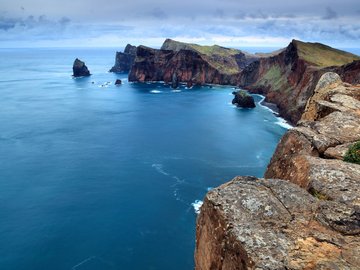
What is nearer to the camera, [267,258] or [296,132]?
[267,258]

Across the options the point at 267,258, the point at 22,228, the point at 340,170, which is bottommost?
the point at 22,228

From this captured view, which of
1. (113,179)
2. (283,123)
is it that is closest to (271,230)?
(113,179)

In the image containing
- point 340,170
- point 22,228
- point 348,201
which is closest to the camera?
point 348,201

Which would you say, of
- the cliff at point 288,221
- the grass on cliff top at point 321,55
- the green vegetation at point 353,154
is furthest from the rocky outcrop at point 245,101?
the cliff at point 288,221

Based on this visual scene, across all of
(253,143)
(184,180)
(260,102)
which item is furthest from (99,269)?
(260,102)

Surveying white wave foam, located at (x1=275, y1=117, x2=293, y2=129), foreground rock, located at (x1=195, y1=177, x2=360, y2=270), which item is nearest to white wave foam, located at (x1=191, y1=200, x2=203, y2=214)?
foreground rock, located at (x1=195, y1=177, x2=360, y2=270)

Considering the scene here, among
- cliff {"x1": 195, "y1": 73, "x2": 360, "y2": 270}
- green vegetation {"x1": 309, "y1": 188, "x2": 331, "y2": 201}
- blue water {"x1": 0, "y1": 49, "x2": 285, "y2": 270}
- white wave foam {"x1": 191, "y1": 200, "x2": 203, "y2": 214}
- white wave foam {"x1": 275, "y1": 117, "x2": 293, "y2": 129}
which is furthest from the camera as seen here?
white wave foam {"x1": 275, "y1": 117, "x2": 293, "y2": 129}

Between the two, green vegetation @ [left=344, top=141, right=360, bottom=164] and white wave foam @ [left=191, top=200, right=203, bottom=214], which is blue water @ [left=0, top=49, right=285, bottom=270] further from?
green vegetation @ [left=344, top=141, right=360, bottom=164]

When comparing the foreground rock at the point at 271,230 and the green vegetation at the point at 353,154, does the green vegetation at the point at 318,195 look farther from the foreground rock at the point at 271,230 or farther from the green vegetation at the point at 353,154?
the green vegetation at the point at 353,154

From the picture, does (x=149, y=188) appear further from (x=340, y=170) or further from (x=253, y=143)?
(x=340, y=170)
